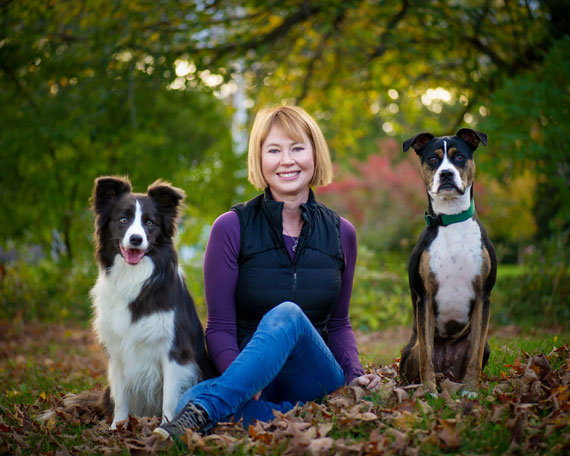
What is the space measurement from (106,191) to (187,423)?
63.9 inches

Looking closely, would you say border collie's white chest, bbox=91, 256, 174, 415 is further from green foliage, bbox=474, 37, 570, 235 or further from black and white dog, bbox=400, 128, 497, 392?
green foliage, bbox=474, 37, 570, 235

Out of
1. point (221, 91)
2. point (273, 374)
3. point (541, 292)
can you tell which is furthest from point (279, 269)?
point (221, 91)

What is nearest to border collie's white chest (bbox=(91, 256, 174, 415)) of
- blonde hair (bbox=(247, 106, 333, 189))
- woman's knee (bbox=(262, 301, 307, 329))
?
woman's knee (bbox=(262, 301, 307, 329))

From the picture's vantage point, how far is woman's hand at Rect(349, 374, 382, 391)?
326 centimetres

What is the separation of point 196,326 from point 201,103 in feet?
27.5

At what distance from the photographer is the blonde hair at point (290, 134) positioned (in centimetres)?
357

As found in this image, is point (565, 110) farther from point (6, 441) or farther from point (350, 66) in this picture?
point (6, 441)

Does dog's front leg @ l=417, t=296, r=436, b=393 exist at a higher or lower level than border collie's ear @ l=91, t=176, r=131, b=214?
lower

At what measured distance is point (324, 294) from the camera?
344 cm

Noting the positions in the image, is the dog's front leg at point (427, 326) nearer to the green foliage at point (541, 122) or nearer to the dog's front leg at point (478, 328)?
the dog's front leg at point (478, 328)

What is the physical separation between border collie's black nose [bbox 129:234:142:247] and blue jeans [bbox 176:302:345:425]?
3.08ft

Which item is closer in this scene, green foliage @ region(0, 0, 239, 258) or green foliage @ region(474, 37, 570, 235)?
green foliage @ region(474, 37, 570, 235)

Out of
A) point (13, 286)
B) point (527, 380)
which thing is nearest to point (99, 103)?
point (13, 286)

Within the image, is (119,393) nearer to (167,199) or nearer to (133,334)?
(133,334)
